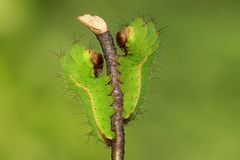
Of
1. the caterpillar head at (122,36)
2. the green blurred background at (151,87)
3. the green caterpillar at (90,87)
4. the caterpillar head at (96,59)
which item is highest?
the caterpillar head at (122,36)

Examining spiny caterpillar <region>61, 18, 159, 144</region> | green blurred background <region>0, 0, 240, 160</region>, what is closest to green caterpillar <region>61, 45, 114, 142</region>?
spiny caterpillar <region>61, 18, 159, 144</region>

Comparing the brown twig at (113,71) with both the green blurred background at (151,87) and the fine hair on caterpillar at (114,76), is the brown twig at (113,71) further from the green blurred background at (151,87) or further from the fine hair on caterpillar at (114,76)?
the green blurred background at (151,87)

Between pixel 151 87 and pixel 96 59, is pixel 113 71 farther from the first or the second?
pixel 151 87

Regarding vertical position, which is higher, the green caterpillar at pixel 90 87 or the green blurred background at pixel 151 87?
the green caterpillar at pixel 90 87

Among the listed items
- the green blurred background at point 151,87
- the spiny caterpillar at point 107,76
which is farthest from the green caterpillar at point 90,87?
the green blurred background at point 151,87

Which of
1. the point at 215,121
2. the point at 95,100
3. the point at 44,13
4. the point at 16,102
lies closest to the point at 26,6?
the point at 44,13

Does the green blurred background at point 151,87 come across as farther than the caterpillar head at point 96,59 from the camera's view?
Yes

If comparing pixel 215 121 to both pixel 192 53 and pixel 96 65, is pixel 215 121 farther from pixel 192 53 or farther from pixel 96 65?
pixel 96 65
